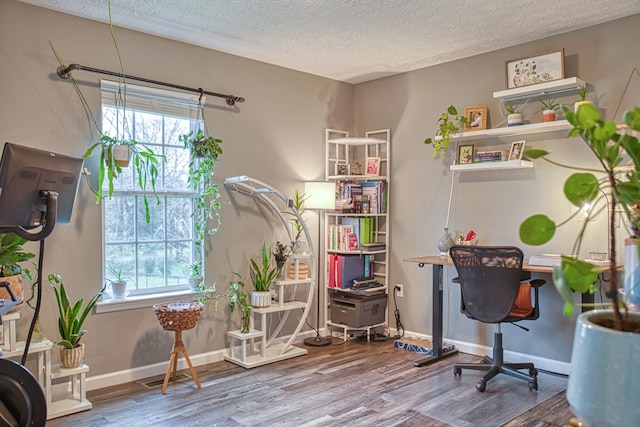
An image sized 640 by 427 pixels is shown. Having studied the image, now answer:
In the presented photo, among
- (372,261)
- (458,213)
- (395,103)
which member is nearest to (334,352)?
(372,261)

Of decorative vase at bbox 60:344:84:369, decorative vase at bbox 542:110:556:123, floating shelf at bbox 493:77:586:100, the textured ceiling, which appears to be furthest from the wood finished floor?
the textured ceiling

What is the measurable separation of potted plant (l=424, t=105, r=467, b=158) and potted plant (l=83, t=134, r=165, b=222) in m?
2.30

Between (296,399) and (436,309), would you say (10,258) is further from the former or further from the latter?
Answer: (436,309)

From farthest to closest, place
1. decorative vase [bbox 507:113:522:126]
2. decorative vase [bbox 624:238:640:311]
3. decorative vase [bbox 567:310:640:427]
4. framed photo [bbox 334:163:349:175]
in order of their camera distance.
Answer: framed photo [bbox 334:163:349:175] → decorative vase [bbox 507:113:522:126] → decorative vase [bbox 624:238:640:311] → decorative vase [bbox 567:310:640:427]

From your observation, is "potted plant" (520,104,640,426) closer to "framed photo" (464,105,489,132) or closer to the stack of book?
the stack of book

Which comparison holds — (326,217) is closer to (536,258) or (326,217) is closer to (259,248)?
(259,248)

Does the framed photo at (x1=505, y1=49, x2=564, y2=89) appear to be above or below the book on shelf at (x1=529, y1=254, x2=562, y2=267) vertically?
above

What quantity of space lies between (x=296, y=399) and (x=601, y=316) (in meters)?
2.70

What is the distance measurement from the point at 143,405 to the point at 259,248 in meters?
1.68

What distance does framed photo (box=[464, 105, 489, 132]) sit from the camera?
13.6 ft

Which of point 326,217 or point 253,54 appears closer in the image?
point 253,54

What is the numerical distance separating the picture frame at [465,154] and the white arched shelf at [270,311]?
1472mm

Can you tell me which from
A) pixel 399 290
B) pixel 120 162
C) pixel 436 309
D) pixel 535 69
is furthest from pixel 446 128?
pixel 120 162

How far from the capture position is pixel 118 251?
3.68 metres
